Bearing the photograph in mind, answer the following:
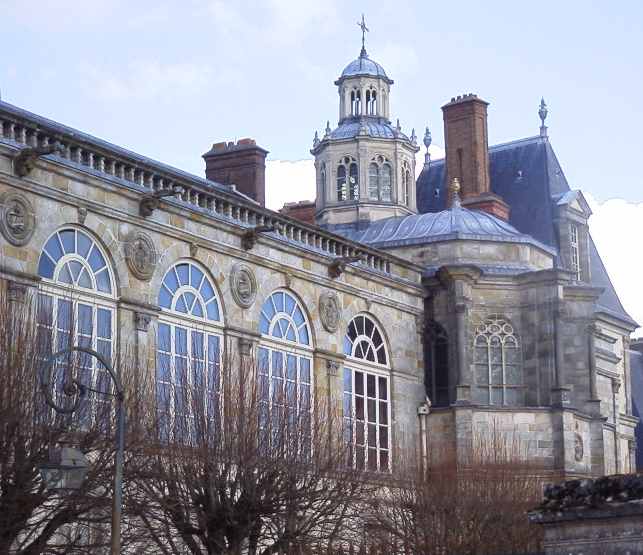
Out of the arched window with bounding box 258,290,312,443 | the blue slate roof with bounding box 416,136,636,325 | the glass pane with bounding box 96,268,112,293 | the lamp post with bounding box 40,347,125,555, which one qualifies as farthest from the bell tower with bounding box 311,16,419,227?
the lamp post with bounding box 40,347,125,555

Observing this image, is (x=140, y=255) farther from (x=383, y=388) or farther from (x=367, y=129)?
(x=367, y=129)

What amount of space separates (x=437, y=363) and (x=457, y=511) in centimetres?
980

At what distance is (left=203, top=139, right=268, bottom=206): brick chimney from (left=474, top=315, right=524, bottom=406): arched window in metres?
7.29

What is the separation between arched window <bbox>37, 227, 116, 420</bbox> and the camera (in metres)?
27.8

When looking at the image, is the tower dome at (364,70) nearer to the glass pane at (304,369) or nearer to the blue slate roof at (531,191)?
the blue slate roof at (531,191)

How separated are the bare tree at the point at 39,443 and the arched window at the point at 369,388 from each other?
1318cm

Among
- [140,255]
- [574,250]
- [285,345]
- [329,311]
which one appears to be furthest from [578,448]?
[140,255]

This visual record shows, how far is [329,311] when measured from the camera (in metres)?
36.8

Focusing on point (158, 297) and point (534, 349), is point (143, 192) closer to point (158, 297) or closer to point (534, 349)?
point (158, 297)

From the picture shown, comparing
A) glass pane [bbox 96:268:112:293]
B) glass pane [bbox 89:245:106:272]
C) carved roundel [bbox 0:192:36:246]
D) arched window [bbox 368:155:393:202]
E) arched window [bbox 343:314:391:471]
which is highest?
arched window [bbox 368:155:393:202]

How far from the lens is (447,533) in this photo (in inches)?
1211

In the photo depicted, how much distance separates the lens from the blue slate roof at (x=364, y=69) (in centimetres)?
4981

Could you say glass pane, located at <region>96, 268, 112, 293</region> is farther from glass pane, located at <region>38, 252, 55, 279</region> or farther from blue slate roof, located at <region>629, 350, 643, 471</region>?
blue slate roof, located at <region>629, 350, 643, 471</region>

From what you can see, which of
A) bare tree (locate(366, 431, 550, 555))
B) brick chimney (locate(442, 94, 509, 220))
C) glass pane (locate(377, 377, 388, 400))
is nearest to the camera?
bare tree (locate(366, 431, 550, 555))
